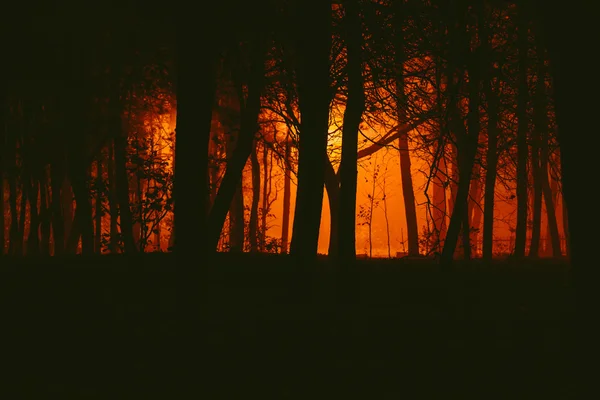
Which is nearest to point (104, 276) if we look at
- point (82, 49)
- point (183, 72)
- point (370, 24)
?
point (183, 72)

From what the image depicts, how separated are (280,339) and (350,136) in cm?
471

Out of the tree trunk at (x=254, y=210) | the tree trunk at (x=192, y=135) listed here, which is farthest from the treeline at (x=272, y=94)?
the tree trunk at (x=254, y=210)

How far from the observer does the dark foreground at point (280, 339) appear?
18.2 ft

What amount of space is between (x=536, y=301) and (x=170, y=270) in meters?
6.05

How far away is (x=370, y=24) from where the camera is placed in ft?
33.9

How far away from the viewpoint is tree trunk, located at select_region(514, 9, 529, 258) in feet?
39.9

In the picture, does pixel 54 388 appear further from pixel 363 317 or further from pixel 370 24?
pixel 370 24

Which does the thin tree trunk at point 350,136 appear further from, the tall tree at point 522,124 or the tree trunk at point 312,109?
the tall tree at point 522,124

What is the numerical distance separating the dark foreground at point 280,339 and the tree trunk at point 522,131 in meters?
4.14

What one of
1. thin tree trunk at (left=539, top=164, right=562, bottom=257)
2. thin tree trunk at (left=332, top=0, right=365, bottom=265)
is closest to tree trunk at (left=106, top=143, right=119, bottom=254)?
thin tree trunk at (left=332, top=0, right=365, bottom=265)

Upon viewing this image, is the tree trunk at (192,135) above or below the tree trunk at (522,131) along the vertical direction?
below

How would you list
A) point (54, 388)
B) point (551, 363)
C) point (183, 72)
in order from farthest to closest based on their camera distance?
1. point (183, 72)
2. point (551, 363)
3. point (54, 388)

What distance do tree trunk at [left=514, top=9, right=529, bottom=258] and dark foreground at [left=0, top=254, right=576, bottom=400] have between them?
4.14 meters

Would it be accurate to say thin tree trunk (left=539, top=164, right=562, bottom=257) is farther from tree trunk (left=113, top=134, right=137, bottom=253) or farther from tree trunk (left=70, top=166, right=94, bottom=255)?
tree trunk (left=70, top=166, right=94, bottom=255)
